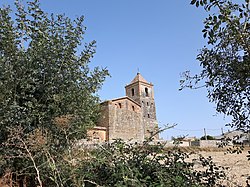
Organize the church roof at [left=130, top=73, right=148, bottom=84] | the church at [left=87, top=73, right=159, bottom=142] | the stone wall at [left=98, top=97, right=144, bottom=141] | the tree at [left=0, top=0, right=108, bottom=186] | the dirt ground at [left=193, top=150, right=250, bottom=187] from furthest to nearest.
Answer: the church roof at [left=130, top=73, right=148, bottom=84]
the stone wall at [left=98, top=97, right=144, bottom=141]
the church at [left=87, top=73, right=159, bottom=142]
the tree at [left=0, top=0, right=108, bottom=186]
the dirt ground at [left=193, top=150, right=250, bottom=187]

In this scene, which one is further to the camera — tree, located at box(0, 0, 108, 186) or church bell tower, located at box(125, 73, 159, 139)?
church bell tower, located at box(125, 73, 159, 139)

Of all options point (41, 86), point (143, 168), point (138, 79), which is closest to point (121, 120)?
point (138, 79)

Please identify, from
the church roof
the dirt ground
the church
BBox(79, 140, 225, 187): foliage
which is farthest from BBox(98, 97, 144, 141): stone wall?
BBox(79, 140, 225, 187): foliage

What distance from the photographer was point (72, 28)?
724 centimetres

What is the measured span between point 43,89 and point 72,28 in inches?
84.5

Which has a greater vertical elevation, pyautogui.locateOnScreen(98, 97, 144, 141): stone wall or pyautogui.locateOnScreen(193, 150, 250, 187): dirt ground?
pyautogui.locateOnScreen(98, 97, 144, 141): stone wall

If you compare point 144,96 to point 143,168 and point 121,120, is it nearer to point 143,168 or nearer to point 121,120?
point 121,120

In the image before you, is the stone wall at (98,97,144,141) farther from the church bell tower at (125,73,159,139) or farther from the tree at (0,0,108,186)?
the tree at (0,0,108,186)

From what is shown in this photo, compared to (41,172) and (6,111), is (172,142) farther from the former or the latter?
(6,111)

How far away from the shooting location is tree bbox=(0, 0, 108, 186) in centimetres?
589

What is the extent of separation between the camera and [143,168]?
3.78 m

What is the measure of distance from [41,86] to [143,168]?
4.00 m

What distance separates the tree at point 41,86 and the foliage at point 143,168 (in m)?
1.72

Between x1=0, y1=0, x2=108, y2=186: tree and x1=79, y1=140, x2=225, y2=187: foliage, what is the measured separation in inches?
67.9
